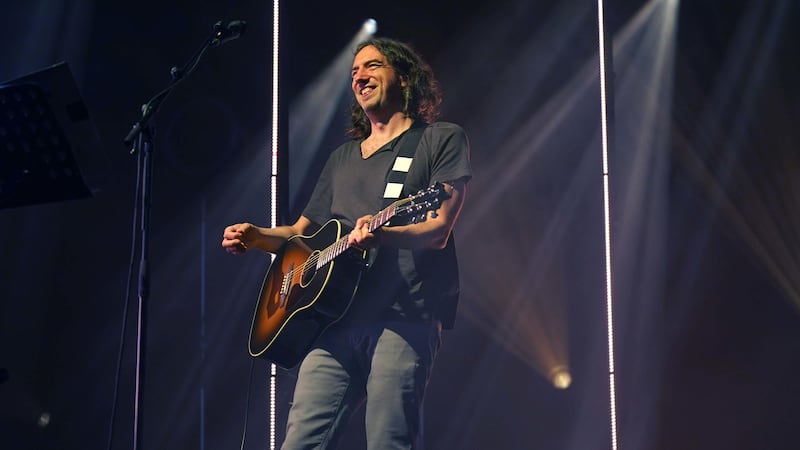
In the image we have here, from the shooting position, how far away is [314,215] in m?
2.87

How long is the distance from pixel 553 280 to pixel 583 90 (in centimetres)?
96

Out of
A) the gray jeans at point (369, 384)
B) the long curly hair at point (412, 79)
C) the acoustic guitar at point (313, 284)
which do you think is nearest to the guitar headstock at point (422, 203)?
the acoustic guitar at point (313, 284)

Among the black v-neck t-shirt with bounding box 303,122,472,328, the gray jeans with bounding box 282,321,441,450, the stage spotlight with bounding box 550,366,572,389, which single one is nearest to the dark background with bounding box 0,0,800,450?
the stage spotlight with bounding box 550,366,572,389

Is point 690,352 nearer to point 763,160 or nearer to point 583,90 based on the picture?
point 763,160

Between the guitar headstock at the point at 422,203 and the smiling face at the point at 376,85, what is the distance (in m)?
0.46

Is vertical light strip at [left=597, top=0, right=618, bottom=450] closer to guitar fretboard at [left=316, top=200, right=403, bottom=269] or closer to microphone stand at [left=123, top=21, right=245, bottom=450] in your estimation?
guitar fretboard at [left=316, top=200, right=403, bottom=269]

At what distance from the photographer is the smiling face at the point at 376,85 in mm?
2771

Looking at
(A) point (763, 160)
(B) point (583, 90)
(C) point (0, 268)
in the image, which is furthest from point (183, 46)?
(A) point (763, 160)

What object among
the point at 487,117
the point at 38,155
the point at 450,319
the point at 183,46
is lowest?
the point at 450,319

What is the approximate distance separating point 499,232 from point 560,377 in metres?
0.75

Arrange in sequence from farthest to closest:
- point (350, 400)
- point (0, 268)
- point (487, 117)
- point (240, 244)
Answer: point (487, 117) < point (0, 268) < point (240, 244) < point (350, 400)

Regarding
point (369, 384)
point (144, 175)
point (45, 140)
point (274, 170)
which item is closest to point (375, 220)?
point (369, 384)

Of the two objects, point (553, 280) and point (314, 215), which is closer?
Answer: point (314, 215)

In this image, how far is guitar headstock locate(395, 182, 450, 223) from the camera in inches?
95.0
